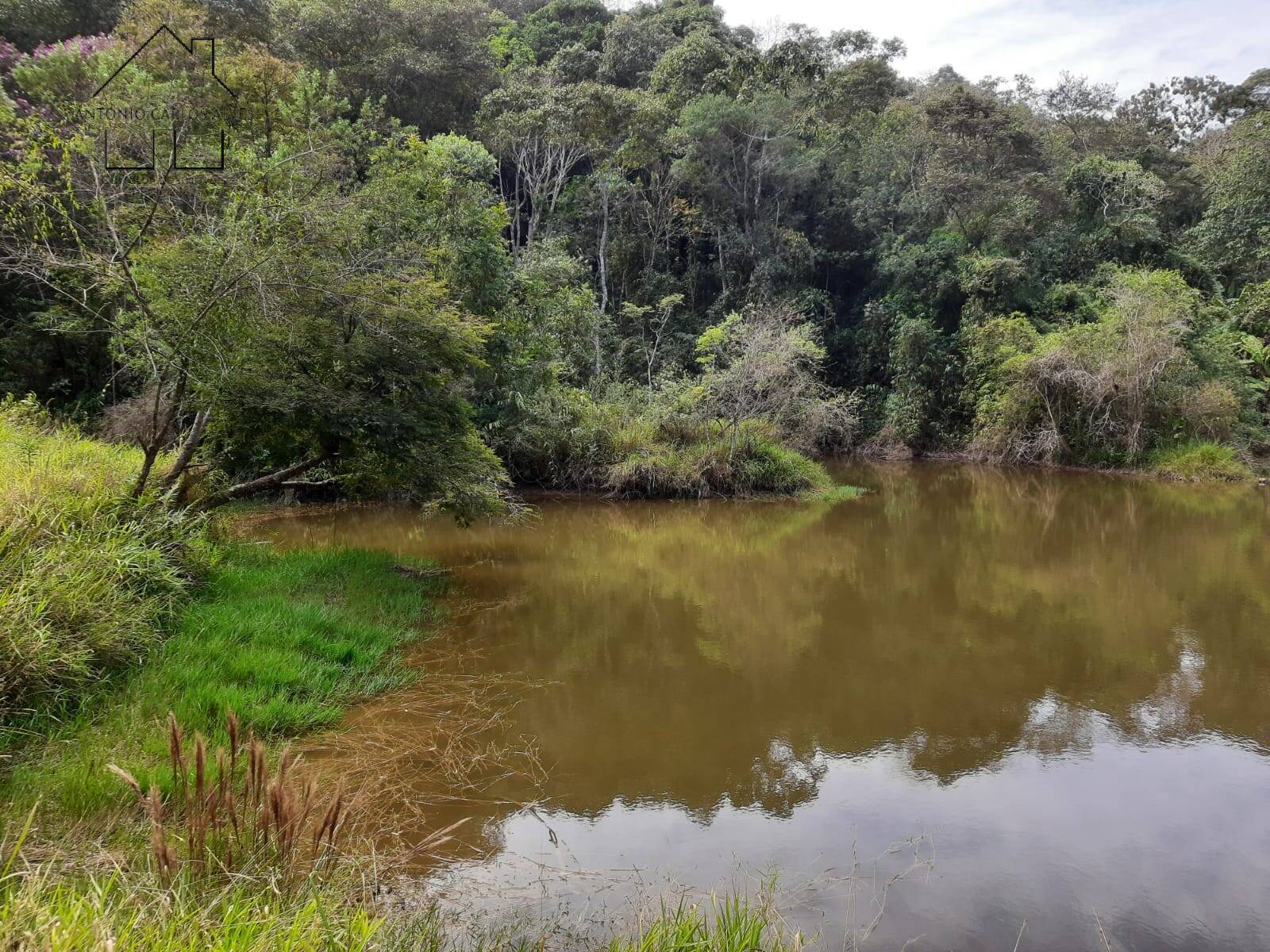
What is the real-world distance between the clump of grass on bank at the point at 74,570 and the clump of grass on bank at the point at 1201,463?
727 inches

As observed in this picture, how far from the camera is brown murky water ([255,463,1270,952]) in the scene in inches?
134

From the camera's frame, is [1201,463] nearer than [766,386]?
No

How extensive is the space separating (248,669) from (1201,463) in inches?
735

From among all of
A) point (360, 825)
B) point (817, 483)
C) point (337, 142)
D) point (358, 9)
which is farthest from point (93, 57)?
point (817, 483)

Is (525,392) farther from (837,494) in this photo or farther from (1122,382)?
(1122,382)

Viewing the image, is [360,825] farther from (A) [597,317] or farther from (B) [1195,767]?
(A) [597,317]

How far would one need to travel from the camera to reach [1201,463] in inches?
644

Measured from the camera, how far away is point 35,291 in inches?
528

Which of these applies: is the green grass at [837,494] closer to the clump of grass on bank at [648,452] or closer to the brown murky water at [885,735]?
the clump of grass on bank at [648,452]

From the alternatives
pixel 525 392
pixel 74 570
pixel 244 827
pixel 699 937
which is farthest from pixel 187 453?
pixel 525 392

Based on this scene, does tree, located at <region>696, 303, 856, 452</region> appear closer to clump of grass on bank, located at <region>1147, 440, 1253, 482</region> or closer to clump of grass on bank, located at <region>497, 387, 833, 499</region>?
clump of grass on bank, located at <region>497, 387, 833, 499</region>

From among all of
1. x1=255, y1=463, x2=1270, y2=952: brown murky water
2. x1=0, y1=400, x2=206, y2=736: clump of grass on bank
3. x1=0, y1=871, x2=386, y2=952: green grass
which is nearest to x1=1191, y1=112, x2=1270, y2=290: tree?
x1=255, y1=463, x2=1270, y2=952: brown murky water

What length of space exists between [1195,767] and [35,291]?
56.5ft

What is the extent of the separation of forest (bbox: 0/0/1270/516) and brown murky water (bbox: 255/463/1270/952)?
2.23 metres
